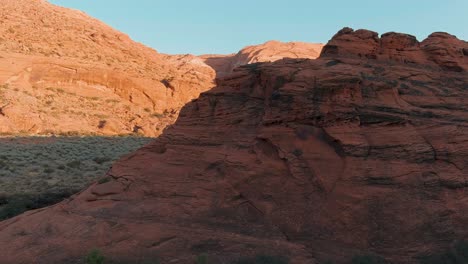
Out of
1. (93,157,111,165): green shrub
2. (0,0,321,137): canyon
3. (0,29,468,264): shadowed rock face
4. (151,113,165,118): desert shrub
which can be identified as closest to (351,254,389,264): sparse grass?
(0,29,468,264): shadowed rock face

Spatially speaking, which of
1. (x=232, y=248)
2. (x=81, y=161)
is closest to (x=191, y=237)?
(x=232, y=248)

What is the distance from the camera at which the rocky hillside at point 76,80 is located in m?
33.8

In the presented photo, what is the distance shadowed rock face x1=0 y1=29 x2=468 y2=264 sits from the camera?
31.3 feet

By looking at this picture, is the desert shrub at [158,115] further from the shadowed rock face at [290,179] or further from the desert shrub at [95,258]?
the desert shrub at [95,258]

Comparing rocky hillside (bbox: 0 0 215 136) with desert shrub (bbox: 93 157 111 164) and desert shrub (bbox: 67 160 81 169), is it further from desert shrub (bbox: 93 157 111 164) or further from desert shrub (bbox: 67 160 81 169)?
desert shrub (bbox: 67 160 81 169)

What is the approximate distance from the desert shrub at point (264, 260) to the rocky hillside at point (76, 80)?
2646 cm

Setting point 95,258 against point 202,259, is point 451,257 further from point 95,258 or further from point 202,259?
point 95,258

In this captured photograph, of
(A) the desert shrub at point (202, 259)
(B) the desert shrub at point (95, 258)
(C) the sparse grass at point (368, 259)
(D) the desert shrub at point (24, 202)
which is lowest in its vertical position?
(D) the desert shrub at point (24, 202)

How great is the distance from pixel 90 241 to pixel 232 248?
3.40 metres

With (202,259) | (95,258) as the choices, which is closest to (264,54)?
(202,259)

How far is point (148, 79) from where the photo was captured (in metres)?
43.3

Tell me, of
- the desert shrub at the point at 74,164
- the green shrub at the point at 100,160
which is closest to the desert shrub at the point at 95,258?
the desert shrub at the point at 74,164

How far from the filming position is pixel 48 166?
70.6 ft

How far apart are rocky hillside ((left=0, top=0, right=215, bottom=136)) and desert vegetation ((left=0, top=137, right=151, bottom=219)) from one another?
4988mm
